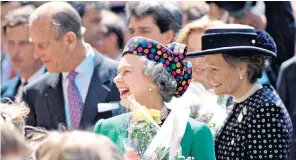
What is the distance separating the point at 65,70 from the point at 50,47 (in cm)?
22

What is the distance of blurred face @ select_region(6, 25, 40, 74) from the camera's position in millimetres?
9609

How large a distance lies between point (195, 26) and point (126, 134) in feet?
6.88

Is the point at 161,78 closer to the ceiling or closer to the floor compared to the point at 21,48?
closer to the ceiling

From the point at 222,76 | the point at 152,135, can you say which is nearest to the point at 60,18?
the point at 222,76

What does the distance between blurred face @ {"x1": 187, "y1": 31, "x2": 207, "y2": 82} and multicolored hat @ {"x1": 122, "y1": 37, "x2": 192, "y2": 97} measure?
4.82 feet

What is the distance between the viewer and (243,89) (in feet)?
22.1

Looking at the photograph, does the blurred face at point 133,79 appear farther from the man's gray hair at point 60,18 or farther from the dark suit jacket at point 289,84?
the dark suit jacket at point 289,84

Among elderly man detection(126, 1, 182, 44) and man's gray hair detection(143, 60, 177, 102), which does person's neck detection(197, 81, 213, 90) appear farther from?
man's gray hair detection(143, 60, 177, 102)

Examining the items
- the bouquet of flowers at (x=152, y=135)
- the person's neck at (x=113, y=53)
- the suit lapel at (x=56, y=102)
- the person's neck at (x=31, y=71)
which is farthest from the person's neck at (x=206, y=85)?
the person's neck at (x=113, y=53)

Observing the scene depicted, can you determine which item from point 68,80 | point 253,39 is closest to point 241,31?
point 253,39

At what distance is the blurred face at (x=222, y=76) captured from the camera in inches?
266

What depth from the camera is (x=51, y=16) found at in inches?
313

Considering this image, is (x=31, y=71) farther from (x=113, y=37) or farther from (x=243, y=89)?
(x=243, y=89)

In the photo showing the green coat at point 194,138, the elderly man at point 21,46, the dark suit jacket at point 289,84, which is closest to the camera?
the green coat at point 194,138
